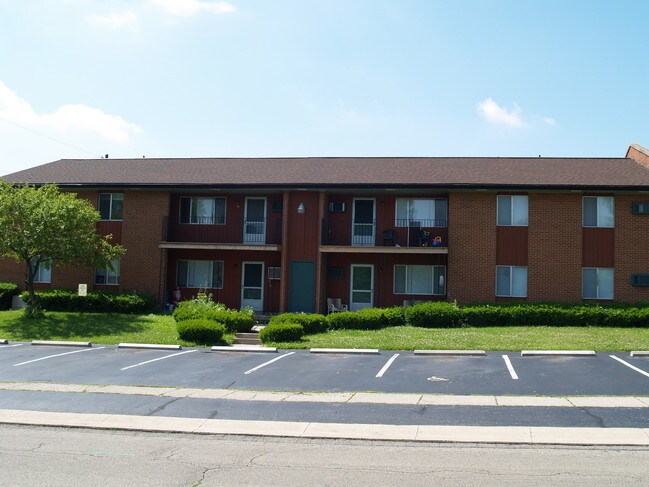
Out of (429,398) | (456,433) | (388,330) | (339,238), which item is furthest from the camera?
(339,238)

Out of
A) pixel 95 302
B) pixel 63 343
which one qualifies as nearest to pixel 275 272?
pixel 95 302

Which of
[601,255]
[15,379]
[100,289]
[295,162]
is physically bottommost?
[15,379]

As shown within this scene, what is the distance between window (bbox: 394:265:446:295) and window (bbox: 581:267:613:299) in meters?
5.26

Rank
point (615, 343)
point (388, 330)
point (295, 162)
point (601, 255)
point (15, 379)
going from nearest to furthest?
point (15, 379), point (615, 343), point (388, 330), point (601, 255), point (295, 162)

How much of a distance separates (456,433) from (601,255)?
1664cm

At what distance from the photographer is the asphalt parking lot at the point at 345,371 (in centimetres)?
1271

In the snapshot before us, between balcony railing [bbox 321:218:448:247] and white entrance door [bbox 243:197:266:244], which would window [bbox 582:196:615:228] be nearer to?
balcony railing [bbox 321:218:448:247]

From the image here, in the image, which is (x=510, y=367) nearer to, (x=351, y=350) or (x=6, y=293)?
(x=351, y=350)

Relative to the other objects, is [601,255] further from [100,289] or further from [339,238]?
[100,289]

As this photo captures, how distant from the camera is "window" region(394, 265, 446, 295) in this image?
2586 centimetres

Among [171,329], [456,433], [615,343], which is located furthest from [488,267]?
[456,433]

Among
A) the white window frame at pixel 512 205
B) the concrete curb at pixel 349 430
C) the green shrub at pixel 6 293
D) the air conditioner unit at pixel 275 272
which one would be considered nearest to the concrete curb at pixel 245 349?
the concrete curb at pixel 349 430

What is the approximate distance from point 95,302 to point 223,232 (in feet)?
19.1

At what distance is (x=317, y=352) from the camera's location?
17188 millimetres
